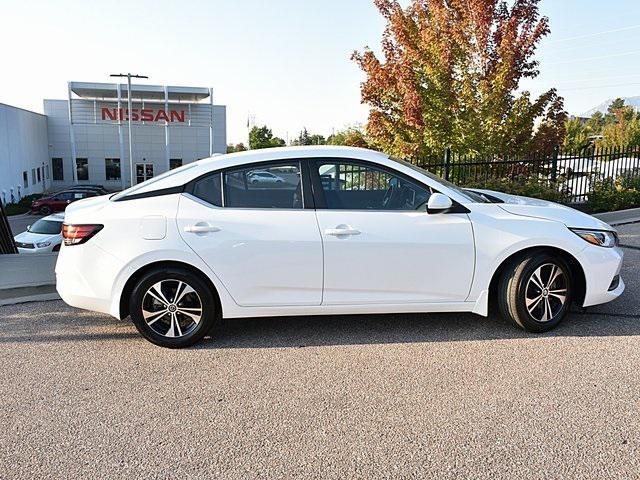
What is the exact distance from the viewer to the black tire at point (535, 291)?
438 centimetres

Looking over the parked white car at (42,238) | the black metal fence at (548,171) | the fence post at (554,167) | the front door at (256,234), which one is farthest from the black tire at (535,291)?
the parked white car at (42,238)

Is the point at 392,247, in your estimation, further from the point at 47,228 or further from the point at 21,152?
the point at 21,152

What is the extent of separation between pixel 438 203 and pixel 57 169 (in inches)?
2026

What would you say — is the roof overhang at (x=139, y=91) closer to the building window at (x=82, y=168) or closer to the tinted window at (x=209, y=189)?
the building window at (x=82, y=168)

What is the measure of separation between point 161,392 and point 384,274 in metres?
1.90

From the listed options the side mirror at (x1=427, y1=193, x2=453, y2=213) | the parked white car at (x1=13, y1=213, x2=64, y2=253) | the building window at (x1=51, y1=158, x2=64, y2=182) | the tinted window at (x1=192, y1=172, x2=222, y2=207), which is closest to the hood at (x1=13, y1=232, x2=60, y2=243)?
the parked white car at (x1=13, y1=213, x2=64, y2=253)

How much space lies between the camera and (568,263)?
179 inches

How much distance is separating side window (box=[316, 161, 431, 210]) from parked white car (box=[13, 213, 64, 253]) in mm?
15027

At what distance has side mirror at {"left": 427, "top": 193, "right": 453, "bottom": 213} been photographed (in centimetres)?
421

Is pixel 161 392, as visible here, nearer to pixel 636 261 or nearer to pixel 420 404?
pixel 420 404

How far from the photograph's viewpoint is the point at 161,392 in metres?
3.52

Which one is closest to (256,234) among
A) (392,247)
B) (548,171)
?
(392,247)

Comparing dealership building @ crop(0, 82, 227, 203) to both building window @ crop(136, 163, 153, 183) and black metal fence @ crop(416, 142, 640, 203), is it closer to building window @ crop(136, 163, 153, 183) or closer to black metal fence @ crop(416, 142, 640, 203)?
building window @ crop(136, 163, 153, 183)

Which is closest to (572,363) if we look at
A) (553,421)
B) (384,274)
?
(553,421)
